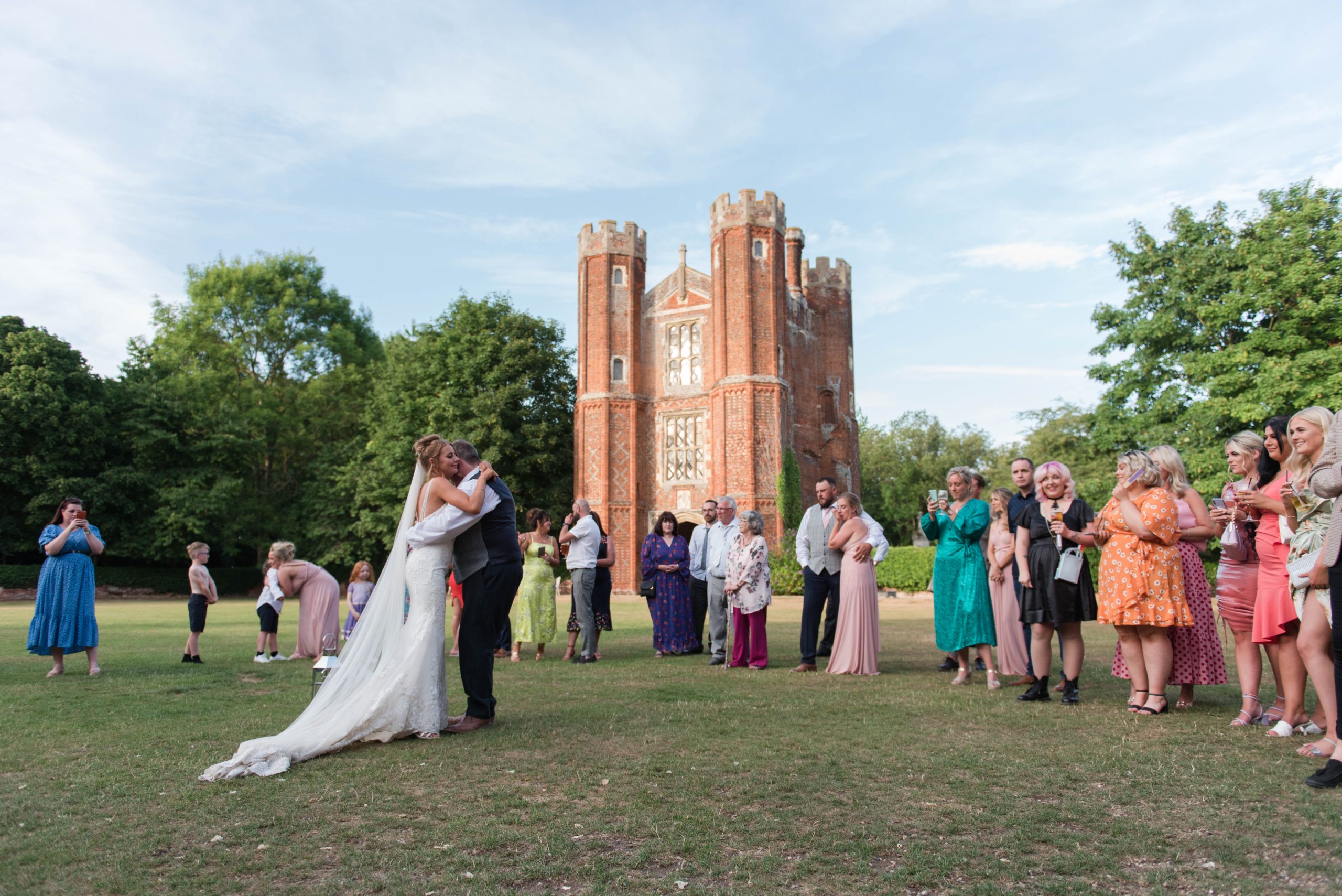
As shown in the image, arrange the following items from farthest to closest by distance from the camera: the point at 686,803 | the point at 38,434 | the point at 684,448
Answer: the point at 684,448
the point at 38,434
the point at 686,803

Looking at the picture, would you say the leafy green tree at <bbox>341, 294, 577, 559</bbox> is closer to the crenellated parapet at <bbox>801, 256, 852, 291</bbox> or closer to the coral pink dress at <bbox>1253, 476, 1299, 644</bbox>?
the crenellated parapet at <bbox>801, 256, 852, 291</bbox>

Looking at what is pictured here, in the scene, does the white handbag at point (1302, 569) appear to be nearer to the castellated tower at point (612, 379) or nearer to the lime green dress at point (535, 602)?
the lime green dress at point (535, 602)

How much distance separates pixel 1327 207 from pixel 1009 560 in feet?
75.8

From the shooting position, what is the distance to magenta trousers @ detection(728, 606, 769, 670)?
10.0 meters

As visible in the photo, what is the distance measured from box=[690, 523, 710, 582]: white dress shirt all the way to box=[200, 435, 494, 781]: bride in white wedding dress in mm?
6090

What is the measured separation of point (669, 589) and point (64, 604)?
6763 millimetres

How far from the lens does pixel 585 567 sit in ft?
34.9

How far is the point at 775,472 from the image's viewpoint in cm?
3603

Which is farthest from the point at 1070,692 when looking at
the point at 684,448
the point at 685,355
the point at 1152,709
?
the point at 685,355

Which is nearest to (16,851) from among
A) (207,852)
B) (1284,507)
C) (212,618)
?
(207,852)

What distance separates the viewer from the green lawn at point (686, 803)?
11.0ft

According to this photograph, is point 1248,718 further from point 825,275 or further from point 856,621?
point 825,275

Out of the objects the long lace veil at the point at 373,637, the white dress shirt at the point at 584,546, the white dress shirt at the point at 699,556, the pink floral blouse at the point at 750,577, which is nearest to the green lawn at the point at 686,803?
the long lace veil at the point at 373,637

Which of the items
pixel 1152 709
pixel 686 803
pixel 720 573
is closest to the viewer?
pixel 686 803
